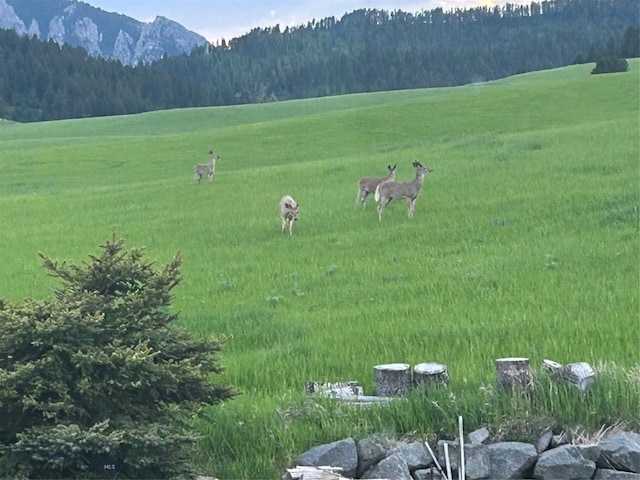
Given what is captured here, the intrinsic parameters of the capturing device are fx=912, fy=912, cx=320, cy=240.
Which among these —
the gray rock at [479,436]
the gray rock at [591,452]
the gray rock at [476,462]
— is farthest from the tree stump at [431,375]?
the gray rock at [591,452]

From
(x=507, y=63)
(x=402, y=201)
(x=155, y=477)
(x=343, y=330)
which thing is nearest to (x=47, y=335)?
(x=155, y=477)

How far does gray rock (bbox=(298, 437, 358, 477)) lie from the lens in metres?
6.84

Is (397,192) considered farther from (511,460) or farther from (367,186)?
(511,460)

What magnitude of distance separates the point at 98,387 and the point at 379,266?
952 centimetres

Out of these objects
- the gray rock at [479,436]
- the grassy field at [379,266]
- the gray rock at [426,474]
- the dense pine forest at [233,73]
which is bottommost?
the gray rock at [426,474]

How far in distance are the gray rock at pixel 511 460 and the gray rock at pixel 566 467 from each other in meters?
0.09

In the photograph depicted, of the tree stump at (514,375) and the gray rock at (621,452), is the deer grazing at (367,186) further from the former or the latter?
the gray rock at (621,452)

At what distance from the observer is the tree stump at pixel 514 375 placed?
7.29 meters

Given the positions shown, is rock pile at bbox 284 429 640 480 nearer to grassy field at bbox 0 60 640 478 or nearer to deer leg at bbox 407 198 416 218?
grassy field at bbox 0 60 640 478

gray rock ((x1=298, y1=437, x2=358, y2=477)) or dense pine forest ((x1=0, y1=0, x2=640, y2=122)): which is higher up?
dense pine forest ((x1=0, y1=0, x2=640, y2=122))

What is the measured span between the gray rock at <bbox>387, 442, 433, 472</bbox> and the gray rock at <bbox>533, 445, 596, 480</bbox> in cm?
83

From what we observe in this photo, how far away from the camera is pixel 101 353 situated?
5977 mm

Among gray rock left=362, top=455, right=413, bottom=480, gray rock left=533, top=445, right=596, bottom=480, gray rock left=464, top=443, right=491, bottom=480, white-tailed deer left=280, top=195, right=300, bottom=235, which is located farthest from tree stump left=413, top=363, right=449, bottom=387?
white-tailed deer left=280, top=195, right=300, bottom=235

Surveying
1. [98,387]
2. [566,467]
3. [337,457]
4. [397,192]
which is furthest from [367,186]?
[98,387]
